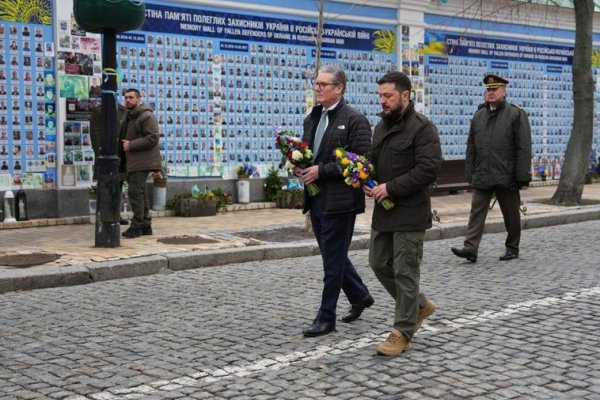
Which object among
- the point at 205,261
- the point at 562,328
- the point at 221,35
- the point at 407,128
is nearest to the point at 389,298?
the point at 562,328

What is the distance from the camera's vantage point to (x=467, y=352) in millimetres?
5574

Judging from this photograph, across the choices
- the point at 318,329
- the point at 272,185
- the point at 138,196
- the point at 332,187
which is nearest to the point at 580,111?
the point at 272,185

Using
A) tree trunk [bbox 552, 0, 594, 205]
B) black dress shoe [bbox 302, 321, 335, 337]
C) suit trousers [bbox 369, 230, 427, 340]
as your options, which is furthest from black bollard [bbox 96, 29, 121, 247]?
tree trunk [bbox 552, 0, 594, 205]

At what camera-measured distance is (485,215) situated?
374 inches

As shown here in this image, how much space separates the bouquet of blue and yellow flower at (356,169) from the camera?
5.67 m

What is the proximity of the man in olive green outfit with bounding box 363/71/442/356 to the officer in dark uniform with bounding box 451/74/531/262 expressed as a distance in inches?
154

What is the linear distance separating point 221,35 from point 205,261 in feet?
20.1

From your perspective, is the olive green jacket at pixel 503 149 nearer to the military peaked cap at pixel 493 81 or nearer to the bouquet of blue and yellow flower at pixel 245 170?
the military peaked cap at pixel 493 81

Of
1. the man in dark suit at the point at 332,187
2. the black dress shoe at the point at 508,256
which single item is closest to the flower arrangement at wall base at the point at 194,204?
the black dress shoe at the point at 508,256

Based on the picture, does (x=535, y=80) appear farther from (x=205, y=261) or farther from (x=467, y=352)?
(x=467, y=352)

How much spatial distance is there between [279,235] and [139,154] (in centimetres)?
215

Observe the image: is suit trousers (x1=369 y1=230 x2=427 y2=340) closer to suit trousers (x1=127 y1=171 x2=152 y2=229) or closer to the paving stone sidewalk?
the paving stone sidewalk

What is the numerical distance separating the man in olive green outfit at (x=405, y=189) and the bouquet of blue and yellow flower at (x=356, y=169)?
0.05 m

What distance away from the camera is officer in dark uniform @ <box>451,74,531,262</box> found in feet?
30.9
